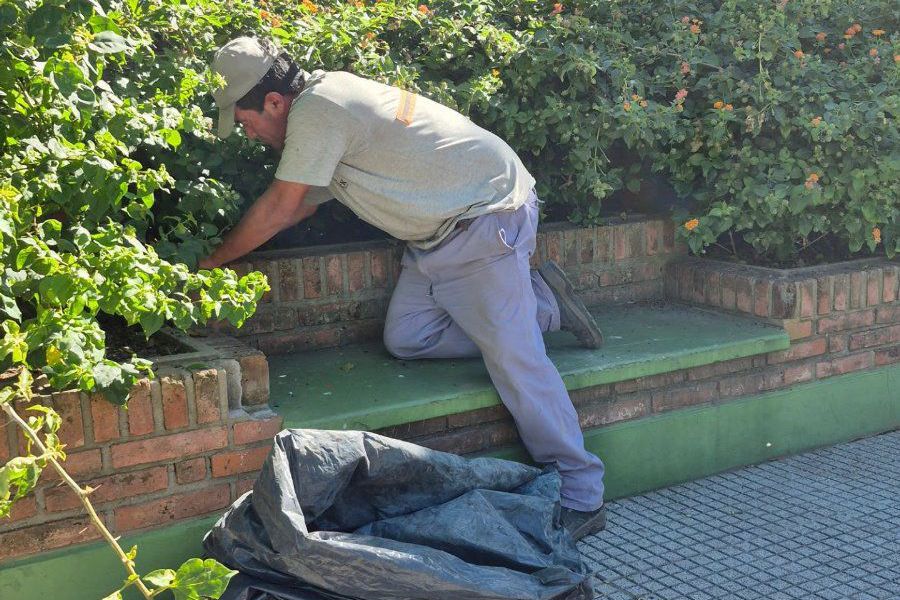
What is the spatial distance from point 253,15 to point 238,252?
98 centimetres

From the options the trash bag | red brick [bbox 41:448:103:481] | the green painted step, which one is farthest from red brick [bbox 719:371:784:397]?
red brick [bbox 41:448:103:481]

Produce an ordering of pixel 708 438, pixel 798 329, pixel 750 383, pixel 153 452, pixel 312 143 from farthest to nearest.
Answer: pixel 798 329, pixel 750 383, pixel 708 438, pixel 312 143, pixel 153 452


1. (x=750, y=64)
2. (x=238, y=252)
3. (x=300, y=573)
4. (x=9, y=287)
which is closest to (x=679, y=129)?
(x=750, y=64)

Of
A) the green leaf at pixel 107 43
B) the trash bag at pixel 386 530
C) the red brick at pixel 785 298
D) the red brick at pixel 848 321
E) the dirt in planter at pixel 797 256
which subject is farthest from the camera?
the dirt in planter at pixel 797 256

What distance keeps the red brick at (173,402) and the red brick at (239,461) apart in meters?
0.18

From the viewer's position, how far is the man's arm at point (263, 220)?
333 cm

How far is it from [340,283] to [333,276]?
5 cm

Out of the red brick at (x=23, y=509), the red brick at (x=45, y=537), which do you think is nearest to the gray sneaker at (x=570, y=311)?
the red brick at (x=45, y=537)

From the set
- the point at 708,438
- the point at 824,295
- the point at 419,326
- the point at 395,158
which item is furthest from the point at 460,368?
the point at 824,295

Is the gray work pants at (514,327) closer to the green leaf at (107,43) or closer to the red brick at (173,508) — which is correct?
the red brick at (173,508)

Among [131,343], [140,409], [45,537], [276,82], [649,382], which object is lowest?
[45,537]

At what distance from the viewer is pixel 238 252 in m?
3.45

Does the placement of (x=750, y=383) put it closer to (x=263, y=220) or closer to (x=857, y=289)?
(x=857, y=289)

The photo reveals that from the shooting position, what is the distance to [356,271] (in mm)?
4055
